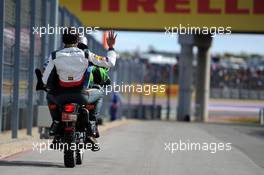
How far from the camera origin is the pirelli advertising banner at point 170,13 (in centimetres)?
3494

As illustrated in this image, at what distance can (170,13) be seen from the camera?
35.2m

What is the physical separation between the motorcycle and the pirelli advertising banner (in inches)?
989

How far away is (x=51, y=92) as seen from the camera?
10227 mm

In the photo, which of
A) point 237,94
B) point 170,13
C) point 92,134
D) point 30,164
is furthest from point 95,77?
point 237,94

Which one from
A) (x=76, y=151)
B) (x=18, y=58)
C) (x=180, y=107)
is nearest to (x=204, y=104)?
(x=180, y=107)

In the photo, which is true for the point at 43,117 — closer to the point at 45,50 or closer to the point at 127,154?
the point at 45,50

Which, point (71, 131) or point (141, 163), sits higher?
point (71, 131)

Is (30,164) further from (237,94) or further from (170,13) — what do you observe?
(237,94)

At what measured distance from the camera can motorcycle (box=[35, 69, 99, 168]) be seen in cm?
986

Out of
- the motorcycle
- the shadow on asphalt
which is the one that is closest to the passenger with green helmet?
the motorcycle

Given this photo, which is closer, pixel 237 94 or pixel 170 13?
pixel 170 13

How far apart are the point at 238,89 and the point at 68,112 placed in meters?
60.3

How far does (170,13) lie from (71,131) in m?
25.7

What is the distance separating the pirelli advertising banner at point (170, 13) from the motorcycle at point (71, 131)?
25125mm
